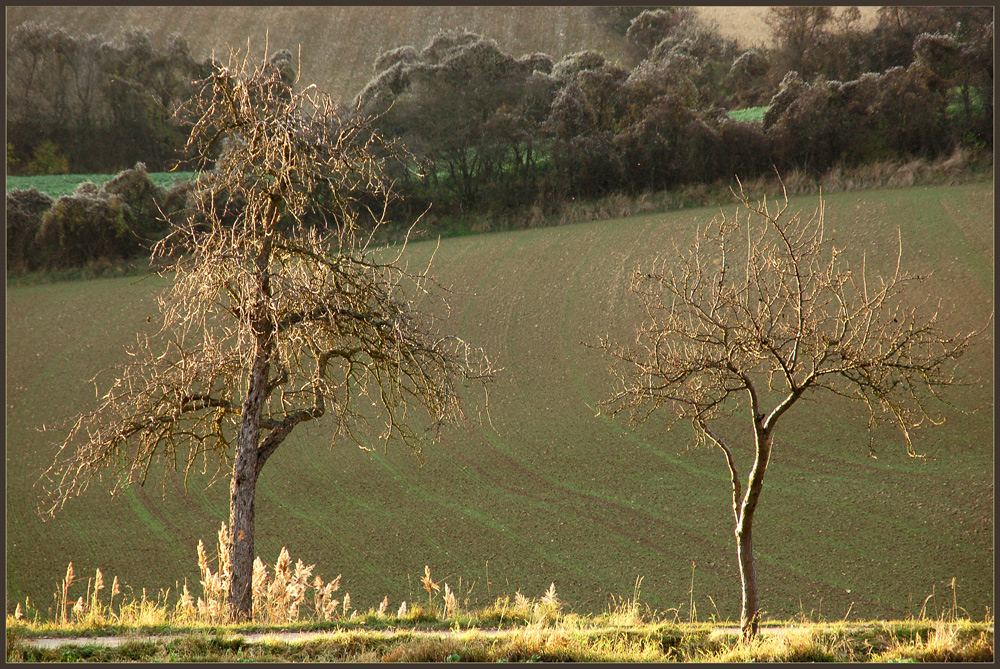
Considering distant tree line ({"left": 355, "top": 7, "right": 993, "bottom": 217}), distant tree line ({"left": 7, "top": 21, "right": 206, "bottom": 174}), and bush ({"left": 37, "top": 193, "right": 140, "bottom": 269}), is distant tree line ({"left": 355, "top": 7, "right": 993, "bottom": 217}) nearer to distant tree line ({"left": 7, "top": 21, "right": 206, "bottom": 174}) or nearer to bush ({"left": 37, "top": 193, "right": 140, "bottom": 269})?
bush ({"left": 37, "top": 193, "right": 140, "bottom": 269})

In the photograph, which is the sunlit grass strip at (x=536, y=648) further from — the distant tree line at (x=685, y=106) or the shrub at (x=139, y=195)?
the shrub at (x=139, y=195)

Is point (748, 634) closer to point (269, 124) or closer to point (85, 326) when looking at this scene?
point (269, 124)

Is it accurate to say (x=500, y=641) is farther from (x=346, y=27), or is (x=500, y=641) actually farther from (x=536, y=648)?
(x=346, y=27)

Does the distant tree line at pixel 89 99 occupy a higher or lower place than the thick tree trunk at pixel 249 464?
higher

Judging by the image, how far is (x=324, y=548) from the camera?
13742mm

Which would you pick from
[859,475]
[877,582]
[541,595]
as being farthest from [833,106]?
[541,595]

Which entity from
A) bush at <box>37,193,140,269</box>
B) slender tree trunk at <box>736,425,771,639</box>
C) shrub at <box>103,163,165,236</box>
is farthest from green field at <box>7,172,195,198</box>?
slender tree trunk at <box>736,425,771,639</box>

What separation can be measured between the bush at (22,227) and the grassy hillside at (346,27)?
52.5 ft

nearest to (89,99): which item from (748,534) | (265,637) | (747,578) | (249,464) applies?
(249,464)

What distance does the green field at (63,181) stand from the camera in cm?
3562

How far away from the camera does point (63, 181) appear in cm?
3806

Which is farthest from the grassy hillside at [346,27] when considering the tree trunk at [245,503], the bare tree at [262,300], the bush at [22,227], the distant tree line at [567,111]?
the tree trunk at [245,503]

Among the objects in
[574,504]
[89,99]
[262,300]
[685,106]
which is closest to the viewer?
[262,300]

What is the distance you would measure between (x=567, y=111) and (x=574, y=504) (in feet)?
83.0
